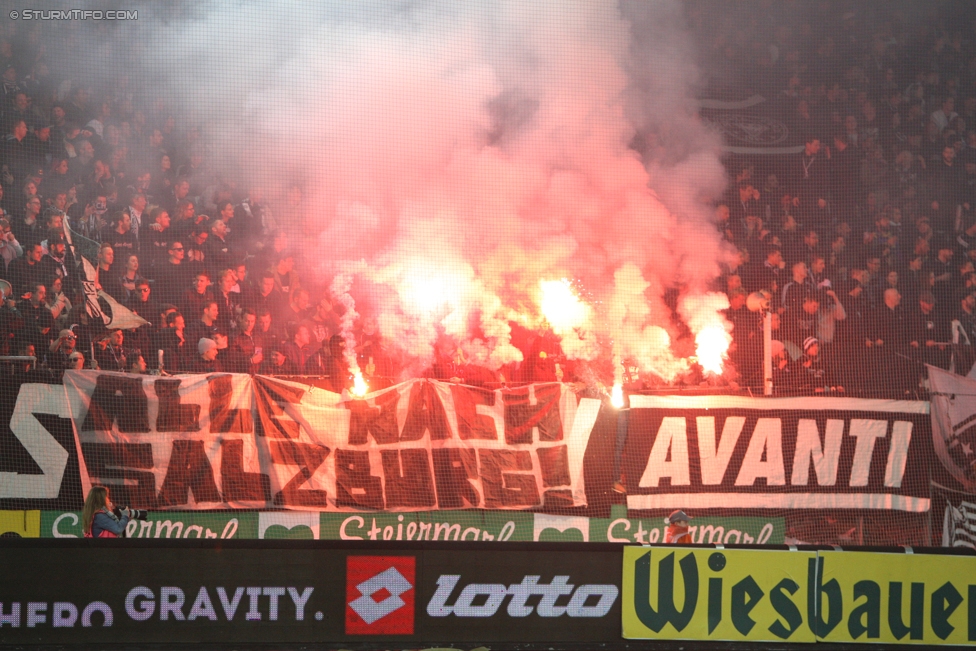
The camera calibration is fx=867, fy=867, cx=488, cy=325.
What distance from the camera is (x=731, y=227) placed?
9.13 meters

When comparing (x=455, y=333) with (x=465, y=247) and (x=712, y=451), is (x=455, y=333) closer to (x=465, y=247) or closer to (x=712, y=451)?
(x=465, y=247)

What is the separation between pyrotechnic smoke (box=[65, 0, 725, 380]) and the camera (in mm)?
8773

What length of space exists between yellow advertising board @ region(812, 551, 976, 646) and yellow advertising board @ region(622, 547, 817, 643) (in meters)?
0.14

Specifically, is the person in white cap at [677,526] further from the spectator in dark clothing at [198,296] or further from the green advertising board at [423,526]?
the spectator in dark clothing at [198,296]

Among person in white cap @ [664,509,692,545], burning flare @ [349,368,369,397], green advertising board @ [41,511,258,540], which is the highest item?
burning flare @ [349,368,369,397]

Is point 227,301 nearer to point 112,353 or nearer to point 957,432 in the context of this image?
point 112,353

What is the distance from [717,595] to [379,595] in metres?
2.08

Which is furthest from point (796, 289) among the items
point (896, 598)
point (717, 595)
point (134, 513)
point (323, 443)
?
point (134, 513)

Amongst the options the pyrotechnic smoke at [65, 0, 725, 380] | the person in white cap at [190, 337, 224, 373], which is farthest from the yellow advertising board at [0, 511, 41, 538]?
the pyrotechnic smoke at [65, 0, 725, 380]

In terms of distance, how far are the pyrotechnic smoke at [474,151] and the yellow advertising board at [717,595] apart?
11.3ft

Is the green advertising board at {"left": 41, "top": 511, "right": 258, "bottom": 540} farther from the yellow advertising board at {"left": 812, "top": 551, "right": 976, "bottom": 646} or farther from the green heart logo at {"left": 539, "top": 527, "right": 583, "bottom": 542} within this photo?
the yellow advertising board at {"left": 812, "top": 551, "right": 976, "bottom": 646}

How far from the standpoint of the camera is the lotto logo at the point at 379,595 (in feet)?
17.1

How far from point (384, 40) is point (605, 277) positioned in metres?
3.43

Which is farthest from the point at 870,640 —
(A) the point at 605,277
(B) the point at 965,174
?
(B) the point at 965,174
